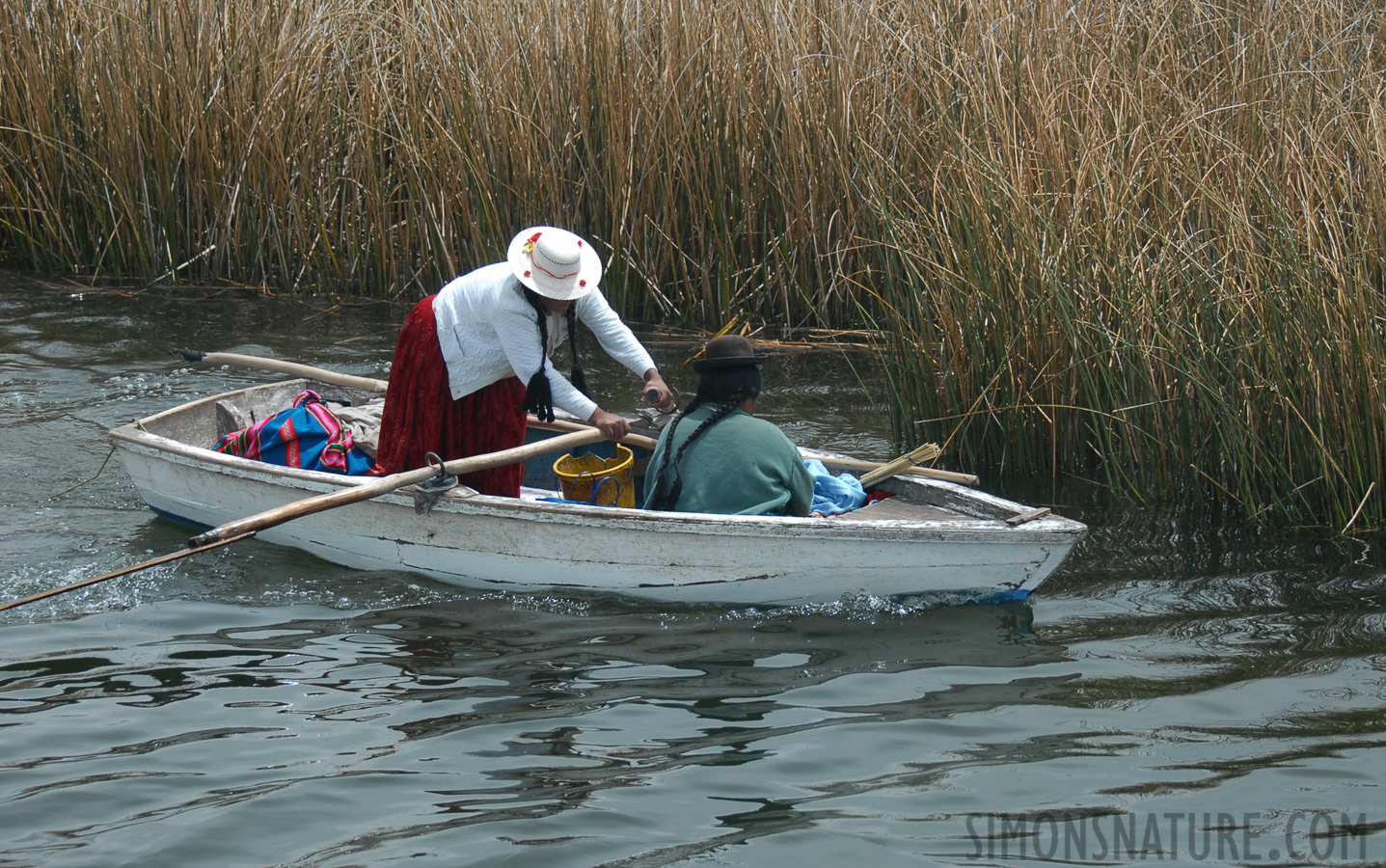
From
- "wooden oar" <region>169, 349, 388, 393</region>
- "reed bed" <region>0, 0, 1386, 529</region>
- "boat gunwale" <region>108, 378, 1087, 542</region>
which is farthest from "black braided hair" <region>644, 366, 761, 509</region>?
"wooden oar" <region>169, 349, 388, 393</region>

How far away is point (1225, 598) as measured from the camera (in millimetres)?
5262

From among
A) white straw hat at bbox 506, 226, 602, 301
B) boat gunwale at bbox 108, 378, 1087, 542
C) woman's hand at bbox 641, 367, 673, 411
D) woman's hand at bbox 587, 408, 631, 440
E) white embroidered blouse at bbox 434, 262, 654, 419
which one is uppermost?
white straw hat at bbox 506, 226, 602, 301

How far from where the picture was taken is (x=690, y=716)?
14.1ft

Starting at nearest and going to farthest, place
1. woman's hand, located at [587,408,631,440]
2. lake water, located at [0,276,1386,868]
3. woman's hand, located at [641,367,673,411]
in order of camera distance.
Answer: lake water, located at [0,276,1386,868] → woman's hand, located at [587,408,631,440] → woman's hand, located at [641,367,673,411]

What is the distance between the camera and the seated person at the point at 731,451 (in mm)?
5164

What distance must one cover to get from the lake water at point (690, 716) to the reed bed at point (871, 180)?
2.22ft

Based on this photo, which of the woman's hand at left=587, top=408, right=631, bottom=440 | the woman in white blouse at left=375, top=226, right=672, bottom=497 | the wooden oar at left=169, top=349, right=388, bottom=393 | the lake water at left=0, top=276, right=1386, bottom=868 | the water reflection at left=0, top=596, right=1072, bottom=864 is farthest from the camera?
the wooden oar at left=169, top=349, right=388, bottom=393

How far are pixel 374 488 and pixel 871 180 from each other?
2.89 m

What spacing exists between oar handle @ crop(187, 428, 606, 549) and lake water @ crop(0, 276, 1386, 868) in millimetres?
446

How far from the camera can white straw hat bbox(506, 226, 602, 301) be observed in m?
5.29

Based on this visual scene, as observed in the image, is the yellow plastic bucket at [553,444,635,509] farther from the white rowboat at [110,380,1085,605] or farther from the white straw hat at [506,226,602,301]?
the white straw hat at [506,226,602,301]

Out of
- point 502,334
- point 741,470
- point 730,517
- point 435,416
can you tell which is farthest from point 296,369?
point 730,517

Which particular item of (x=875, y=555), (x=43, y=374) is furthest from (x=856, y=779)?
(x=43, y=374)

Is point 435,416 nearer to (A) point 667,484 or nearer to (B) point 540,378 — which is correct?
(B) point 540,378
